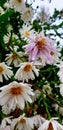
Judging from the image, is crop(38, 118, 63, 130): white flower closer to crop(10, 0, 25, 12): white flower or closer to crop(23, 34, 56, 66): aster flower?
crop(23, 34, 56, 66): aster flower

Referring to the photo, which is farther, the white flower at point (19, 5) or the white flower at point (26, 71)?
the white flower at point (19, 5)

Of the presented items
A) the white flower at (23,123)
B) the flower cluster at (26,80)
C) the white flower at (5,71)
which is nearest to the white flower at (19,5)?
the flower cluster at (26,80)

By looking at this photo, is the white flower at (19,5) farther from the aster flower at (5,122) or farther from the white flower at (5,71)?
the aster flower at (5,122)

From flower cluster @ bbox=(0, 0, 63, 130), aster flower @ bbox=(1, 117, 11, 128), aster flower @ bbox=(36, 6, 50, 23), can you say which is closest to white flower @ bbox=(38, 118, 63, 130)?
flower cluster @ bbox=(0, 0, 63, 130)

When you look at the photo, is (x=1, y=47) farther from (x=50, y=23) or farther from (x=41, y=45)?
(x=50, y=23)

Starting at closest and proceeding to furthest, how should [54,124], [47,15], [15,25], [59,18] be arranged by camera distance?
1. [54,124]
2. [15,25]
3. [47,15]
4. [59,18]

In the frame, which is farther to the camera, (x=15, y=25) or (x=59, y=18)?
(x=59, y=18)

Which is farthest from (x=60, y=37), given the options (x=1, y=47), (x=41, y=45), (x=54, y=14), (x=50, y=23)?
(x=41, y=45)
